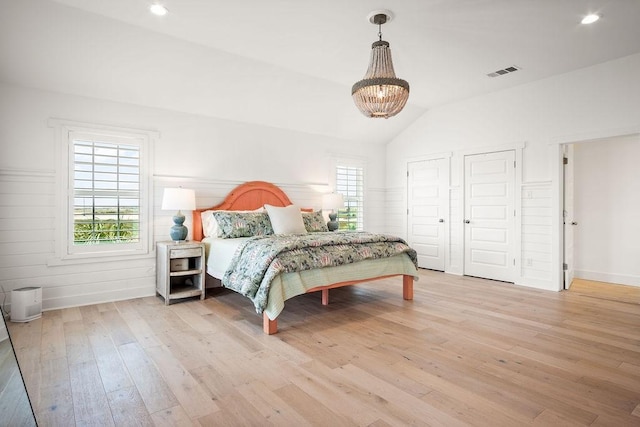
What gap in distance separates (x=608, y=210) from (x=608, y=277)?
38.8 inches

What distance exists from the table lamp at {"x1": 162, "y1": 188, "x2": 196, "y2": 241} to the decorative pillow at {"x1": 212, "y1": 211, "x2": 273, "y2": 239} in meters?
0.40

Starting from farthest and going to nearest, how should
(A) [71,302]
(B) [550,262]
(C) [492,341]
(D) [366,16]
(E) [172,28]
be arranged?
(B) [550,262] → (A) [71,302] → (E) [172,28] → (D) [366,16] → (C) [492,341]

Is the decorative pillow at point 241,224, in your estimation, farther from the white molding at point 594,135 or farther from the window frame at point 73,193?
the white molding at point 594,135

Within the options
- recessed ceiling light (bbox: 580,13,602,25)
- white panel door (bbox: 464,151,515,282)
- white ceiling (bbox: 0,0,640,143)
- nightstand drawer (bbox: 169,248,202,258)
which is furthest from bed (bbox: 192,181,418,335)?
recessed ceiling light (bbox: 580,13,602,25)

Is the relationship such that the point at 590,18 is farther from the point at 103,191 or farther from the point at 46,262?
the point at 46,262

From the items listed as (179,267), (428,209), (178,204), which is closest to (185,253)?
(179,267)

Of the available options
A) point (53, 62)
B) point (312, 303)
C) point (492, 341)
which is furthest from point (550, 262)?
point (53, 62)

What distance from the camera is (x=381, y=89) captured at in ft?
9.16

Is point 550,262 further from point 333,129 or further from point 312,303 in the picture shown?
point 333,129

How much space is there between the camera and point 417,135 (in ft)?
20.6

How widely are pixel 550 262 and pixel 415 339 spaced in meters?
2.89

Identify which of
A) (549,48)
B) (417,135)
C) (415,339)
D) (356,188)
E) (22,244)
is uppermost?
(549,48)

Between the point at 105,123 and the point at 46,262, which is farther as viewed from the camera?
the point at 105,123

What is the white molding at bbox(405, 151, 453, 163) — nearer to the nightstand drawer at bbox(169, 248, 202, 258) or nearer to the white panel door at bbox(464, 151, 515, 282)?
the white panel door at bbox(464, 151, 515, 282)
